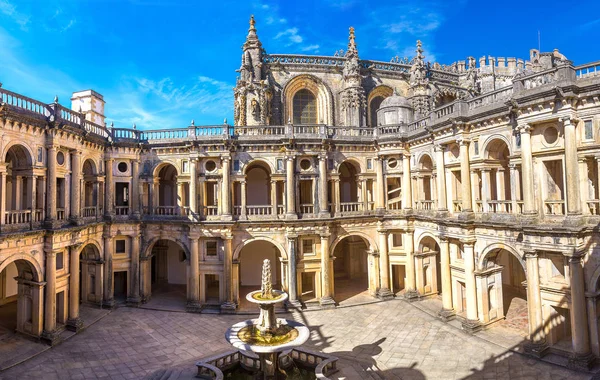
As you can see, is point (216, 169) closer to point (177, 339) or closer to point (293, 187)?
point (293, 187)

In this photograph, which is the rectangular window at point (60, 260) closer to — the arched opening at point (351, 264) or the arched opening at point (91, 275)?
the arched opening at point (91, 275)

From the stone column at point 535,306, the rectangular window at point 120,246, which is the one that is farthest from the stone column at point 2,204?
the stone column at point 535,306

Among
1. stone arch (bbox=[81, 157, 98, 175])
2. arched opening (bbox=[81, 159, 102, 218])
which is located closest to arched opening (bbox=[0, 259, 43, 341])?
arched opening (bbox=[81, 159, 102, 218])

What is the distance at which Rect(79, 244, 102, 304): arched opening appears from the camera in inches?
1040

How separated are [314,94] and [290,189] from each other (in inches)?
519

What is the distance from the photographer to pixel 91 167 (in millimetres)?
26281

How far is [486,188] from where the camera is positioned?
2148 cm

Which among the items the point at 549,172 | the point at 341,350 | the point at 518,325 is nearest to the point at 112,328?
the point at 341,350

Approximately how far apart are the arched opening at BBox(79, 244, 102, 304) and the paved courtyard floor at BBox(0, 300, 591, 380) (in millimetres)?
2573

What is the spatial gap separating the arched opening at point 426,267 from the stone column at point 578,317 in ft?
36.4

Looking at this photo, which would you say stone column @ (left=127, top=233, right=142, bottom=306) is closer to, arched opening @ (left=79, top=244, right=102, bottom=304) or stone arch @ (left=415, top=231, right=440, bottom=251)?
arched opening @ (left=79, top=244, right=102, bottom=304)

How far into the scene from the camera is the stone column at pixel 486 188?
2138cm

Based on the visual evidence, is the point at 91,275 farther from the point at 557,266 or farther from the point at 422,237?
the point at 557,266

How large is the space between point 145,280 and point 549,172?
93.9 ft
